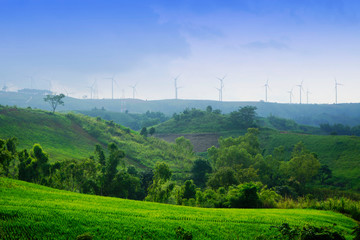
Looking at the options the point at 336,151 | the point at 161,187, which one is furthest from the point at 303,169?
the point at 161,187

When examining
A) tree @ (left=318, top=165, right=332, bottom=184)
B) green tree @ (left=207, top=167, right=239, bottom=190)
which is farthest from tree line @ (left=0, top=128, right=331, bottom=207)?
tree @ (left=318, top=165, right=332, bottom=184)

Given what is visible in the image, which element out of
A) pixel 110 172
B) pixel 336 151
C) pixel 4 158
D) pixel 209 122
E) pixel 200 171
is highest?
pixel 209 122

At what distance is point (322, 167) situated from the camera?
206ft

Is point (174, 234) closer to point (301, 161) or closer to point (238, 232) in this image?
point (238, 232)

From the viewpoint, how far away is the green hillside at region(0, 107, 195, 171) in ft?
220

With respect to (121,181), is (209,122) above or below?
above

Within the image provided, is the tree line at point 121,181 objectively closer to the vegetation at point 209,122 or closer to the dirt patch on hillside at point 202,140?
the dirt patch on hillside at point 202,140

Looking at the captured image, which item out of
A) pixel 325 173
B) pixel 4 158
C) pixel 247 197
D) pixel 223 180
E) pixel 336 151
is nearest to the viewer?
pixel 247 197

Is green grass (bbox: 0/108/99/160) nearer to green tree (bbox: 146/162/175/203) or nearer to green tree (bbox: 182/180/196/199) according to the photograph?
green tree (bbox: 146/162/175/203)

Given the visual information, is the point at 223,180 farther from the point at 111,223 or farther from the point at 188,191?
the point at 111,223

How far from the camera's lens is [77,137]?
80.7 m

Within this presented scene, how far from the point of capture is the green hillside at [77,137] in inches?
2635

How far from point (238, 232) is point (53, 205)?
25.9 feet

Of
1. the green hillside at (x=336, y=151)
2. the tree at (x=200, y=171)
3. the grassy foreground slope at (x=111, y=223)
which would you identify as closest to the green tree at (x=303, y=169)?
the green hillside at (x=336, y=151)
